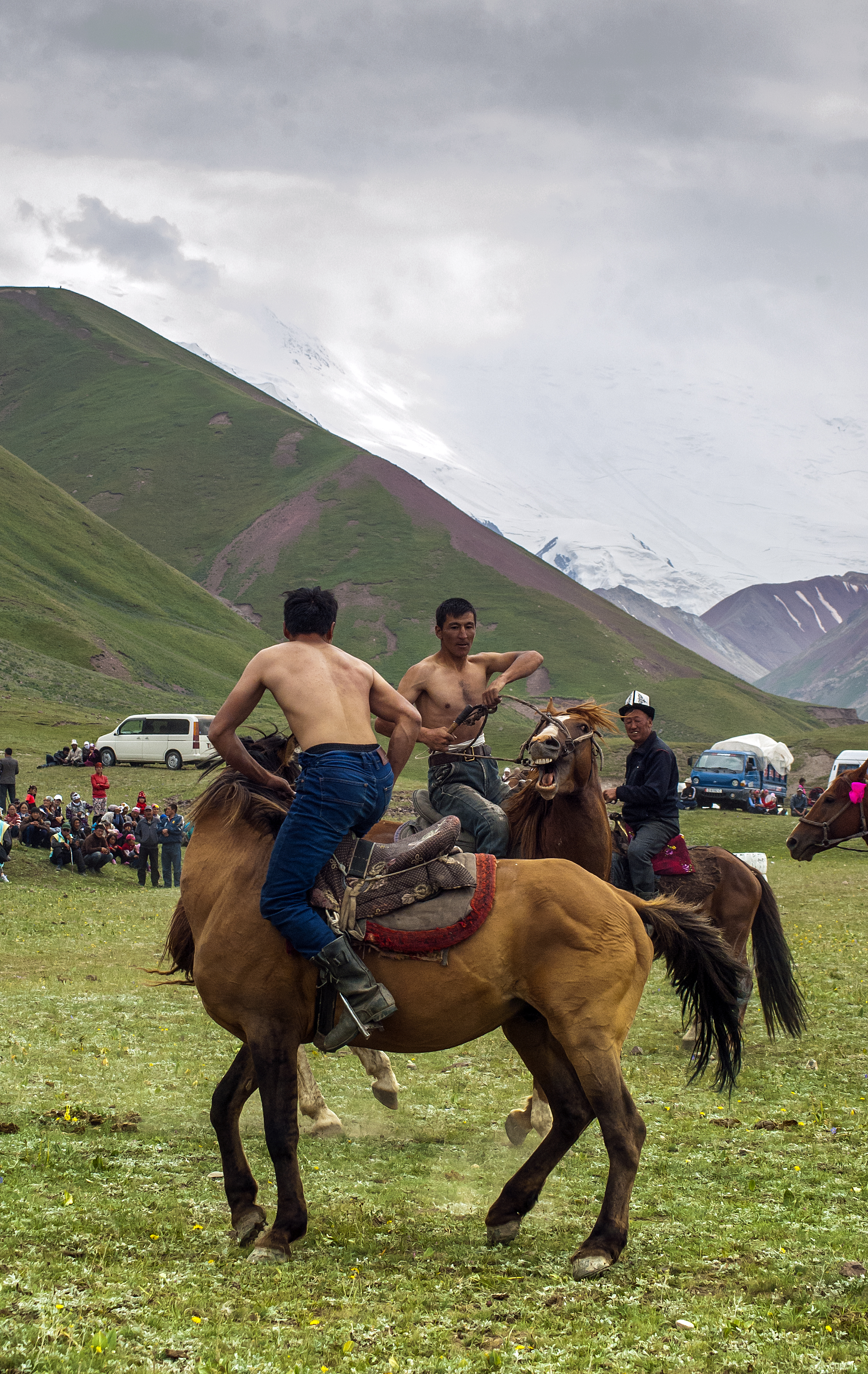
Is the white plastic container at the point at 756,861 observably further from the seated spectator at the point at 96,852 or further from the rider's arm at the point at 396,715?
the seated spectator at the point at 96,852

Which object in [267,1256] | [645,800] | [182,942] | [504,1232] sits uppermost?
[645,800]

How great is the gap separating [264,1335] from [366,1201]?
191 cm

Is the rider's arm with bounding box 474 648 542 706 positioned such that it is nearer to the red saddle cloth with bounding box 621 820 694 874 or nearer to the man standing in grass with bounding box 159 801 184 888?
the red saddle cloth with bounding box 621 820 694 874

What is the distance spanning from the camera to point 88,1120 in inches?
296

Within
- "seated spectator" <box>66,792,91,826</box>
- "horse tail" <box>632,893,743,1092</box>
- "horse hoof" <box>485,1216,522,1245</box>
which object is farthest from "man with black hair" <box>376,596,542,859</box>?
"seated spectator" <box>66,792,91,826</box>

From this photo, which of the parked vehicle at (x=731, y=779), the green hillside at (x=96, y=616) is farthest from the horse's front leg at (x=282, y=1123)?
the green hillside at (x=96, y=616)

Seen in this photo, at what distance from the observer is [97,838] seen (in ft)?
88.2

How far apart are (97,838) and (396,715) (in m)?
22.6

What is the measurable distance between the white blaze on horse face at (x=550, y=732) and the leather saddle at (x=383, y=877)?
213 cm

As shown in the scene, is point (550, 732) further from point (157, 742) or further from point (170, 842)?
point (157, 742)

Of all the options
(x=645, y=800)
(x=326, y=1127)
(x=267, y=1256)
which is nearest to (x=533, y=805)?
(x=645, y=800)

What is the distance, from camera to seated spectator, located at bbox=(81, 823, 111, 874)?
2619 centimetres

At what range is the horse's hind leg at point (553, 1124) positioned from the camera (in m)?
5.58

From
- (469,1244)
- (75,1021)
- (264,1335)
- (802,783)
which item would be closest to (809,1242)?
(469,1244)
